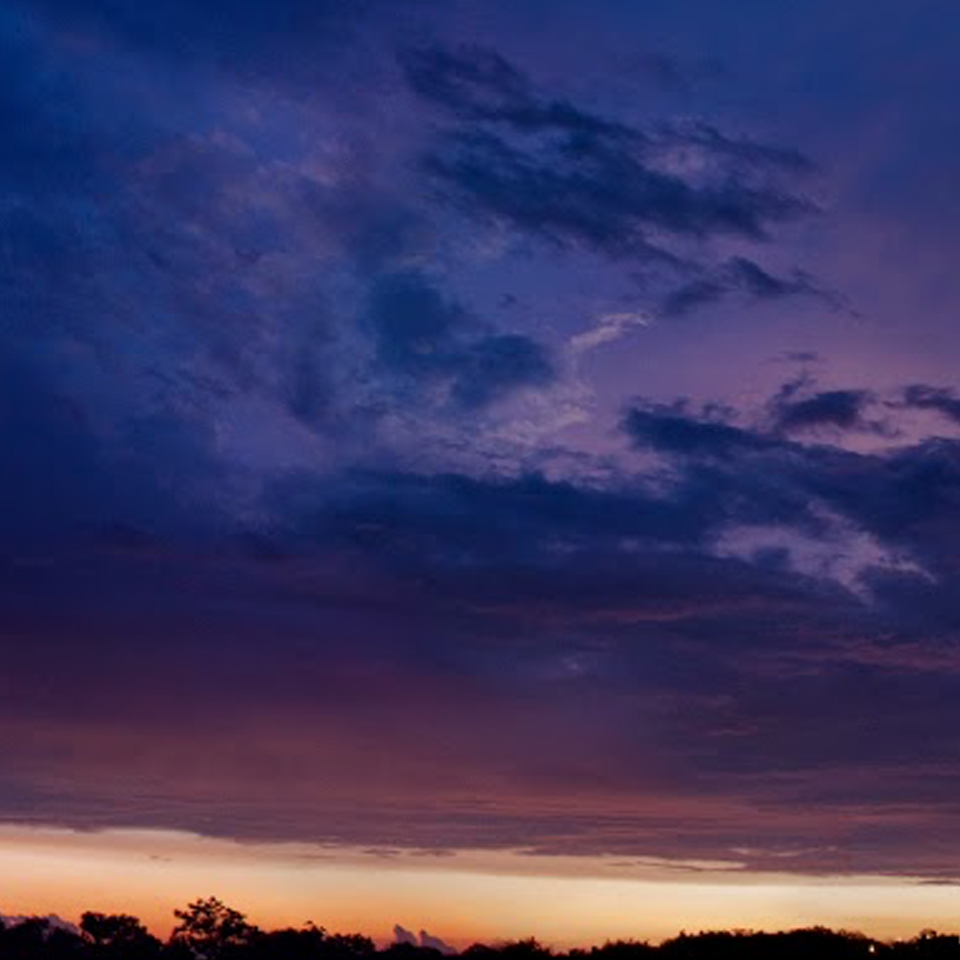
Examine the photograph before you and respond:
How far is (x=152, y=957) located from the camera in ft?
357

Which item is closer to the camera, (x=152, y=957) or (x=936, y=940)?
(x=936, y=940)

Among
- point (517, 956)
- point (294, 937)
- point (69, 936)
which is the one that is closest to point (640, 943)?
point (517, 956)

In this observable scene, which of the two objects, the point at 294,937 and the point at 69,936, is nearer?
the point at 294,937

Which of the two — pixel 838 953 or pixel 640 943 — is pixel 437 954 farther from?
pixel 838 953

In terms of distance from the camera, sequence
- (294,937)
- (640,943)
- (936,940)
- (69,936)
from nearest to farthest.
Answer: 1. (936,940)
2. (640,943)
3. (294,937)
4. (69,936)

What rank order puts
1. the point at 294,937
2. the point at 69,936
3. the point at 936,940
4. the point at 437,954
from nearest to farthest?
the point at 936,940
the point at 437,954
the point at 294,937
the point at 69,936

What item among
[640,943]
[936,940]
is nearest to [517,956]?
[640,943]

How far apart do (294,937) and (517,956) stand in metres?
55.3

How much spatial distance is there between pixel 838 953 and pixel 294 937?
67.9 meters

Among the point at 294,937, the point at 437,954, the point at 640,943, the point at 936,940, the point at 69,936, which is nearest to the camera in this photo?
the point at 936,940

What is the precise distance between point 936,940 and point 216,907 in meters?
73.4

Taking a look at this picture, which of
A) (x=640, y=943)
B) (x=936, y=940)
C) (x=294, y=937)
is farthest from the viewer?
(x=294, y=937)

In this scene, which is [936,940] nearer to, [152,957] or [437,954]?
[437,954]

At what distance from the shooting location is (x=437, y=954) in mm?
89500
